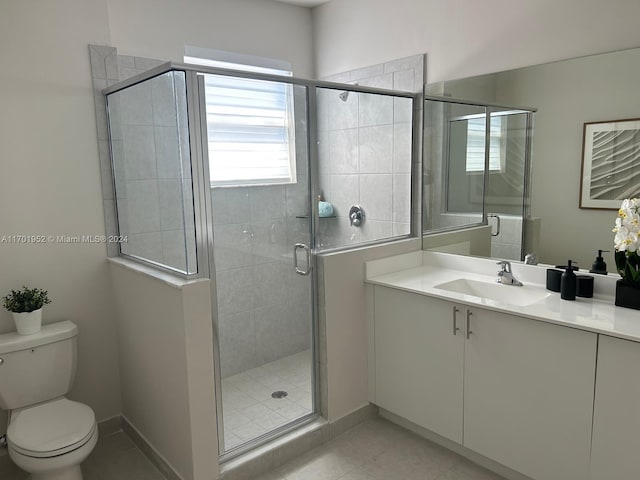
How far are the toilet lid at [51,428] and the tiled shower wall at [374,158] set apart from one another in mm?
1522

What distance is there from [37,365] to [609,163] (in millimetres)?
2871

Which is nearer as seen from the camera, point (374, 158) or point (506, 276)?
point (506, 276)

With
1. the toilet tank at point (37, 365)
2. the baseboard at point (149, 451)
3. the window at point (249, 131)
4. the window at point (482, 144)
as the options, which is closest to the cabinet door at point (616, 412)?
the window at point (482, 144)

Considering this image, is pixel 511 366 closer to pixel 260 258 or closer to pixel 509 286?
pixel 509 286

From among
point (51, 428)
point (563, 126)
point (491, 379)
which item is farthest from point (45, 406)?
point (563, 126)

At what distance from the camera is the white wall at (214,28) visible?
2.74 meters

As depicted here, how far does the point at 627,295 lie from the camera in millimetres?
1994

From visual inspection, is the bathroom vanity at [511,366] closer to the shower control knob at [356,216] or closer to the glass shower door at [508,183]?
the glass shower door at [508,183]

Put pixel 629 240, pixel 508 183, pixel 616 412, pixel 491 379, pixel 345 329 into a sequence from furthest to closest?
1. pixel 345 329
2. pixel 508 183
3. pixel 491 379
4. pixel 629 240
5. pixel 616 412

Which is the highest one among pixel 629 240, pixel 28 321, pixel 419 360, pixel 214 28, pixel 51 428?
pixel 214 28

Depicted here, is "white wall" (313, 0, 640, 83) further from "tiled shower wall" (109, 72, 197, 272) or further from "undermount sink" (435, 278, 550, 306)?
"tiled shower wall" (109, 72, 197, 272)

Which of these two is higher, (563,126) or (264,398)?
(563,126)

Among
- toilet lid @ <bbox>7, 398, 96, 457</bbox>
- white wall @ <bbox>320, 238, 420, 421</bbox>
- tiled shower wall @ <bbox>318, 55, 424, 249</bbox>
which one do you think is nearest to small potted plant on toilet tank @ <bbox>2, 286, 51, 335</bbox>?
toilet lid @ <bbox>7, 398, 96, 457</bbox>

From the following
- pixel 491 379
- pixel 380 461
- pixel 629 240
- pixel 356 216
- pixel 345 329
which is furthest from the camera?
pixel 356 216
